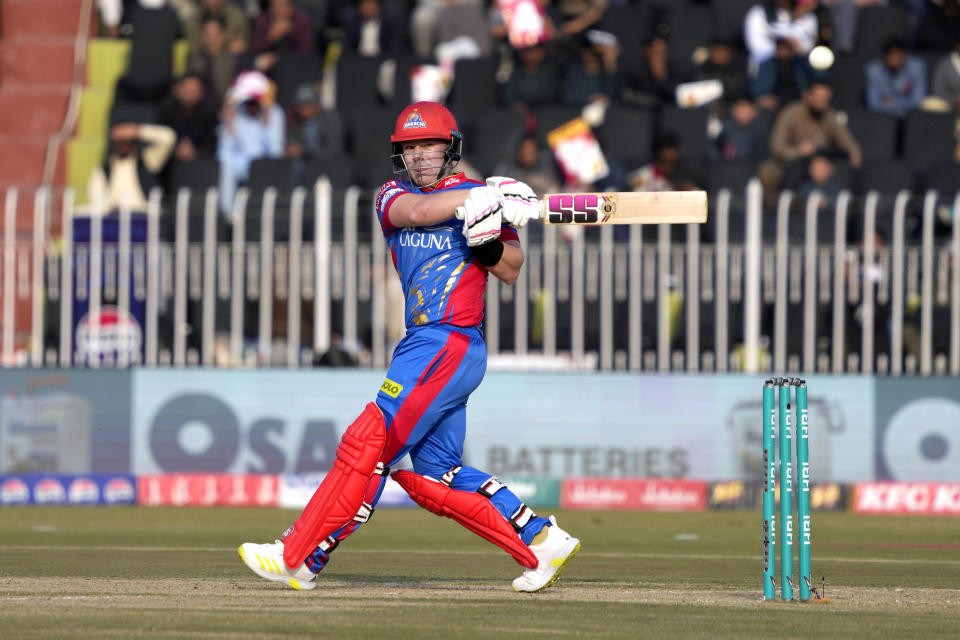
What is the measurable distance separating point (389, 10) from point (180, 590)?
12.0 meters

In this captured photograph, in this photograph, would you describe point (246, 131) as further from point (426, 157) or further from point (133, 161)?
point (426, 157)

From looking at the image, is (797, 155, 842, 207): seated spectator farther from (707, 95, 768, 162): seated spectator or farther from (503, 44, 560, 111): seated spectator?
(503, 44, 560, 111): seated spectator

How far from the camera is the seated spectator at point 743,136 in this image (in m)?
16.5

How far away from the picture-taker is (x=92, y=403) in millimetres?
14727

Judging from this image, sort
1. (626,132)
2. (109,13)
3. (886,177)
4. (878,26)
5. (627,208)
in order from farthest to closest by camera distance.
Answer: (109,13)
(878,26)
(626,132)
(886,177)
(627,208)

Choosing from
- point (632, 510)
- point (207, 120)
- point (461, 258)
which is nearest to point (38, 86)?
point (207, 120)

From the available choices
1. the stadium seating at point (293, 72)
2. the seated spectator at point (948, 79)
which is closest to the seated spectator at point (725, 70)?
the seated spectator at point (948, 79)

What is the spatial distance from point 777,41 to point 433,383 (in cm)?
1114

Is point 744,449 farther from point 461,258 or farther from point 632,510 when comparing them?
point 461,258

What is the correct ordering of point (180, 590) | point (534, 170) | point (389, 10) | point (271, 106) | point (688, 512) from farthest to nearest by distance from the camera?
point (389, 10), point (271, 106), point (534, 170), point (688, 512), point (180, 590)

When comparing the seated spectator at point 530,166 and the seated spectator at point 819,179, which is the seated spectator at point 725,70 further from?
the seated spectator at point 530,166

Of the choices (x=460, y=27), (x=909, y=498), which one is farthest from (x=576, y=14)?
(x=909, y=498)

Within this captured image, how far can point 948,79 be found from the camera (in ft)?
57.1

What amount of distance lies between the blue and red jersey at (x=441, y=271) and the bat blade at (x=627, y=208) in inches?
8.8
